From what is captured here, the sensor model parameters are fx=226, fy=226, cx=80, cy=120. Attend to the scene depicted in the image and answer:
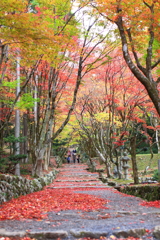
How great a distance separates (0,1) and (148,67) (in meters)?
4.27

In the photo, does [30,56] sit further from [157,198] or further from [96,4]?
[157,198]

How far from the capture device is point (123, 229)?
3.53 metres

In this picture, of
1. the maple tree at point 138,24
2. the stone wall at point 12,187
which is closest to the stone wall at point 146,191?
the maple tree at point 138,24

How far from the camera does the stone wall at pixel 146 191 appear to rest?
7918 millimetres

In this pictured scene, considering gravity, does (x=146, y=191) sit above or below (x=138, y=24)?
below

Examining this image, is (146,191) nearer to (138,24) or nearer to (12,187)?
(12,187)

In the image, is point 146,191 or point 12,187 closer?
point 12,187

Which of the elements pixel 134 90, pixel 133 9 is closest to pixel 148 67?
pixel 133 9

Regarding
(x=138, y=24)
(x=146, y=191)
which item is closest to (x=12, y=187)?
(x=146, y=191)

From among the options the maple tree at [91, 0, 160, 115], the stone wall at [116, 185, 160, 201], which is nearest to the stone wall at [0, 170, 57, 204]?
the stone wall at [116, 185, 160, 201]

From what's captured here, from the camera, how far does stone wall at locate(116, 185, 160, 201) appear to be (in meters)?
7.92

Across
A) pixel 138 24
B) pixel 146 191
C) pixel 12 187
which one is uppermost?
pixel 138 24

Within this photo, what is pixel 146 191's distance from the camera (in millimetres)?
8539

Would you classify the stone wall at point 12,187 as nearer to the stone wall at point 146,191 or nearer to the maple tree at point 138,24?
the stone wall at point 146,191
